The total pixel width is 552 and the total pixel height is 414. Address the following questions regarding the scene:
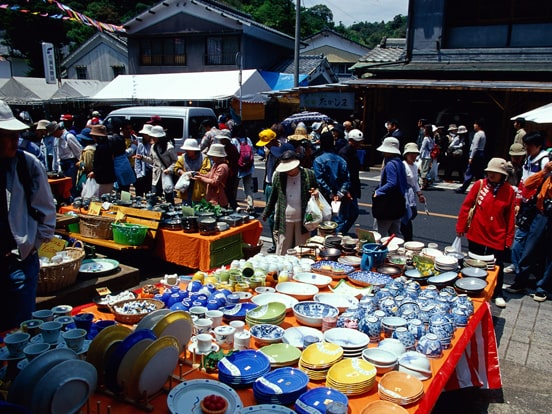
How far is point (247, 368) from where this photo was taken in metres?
2.39

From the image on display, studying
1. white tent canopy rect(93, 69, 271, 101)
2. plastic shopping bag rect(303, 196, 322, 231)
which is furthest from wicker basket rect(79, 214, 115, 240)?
white tent canopy rect(93, 69, 271, 101)

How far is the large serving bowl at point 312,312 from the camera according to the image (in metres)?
3.03

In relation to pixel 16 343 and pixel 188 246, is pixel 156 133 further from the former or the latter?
pixel 16 343

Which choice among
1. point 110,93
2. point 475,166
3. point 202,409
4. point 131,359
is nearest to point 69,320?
point 131,359

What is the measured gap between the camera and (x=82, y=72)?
3067 cm

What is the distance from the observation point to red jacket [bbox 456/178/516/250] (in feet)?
15.7

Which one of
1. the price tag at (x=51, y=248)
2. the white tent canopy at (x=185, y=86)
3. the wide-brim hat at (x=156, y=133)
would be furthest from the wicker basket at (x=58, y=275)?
the white tent canopy at (x=185, y=86)

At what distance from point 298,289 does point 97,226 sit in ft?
11.3

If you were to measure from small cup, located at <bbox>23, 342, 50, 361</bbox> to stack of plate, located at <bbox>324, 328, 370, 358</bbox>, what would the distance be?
157cm

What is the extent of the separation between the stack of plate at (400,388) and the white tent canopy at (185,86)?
1849 centimetres

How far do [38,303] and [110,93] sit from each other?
69.1 feet

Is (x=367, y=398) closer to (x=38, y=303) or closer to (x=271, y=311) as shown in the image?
(x=271, y=311)

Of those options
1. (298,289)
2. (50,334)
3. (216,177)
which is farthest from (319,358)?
(216,177)

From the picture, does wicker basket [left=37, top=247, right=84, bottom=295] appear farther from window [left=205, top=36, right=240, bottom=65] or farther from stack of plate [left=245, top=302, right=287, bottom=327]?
window [left=205, top=36, right=240, bottom=65]
